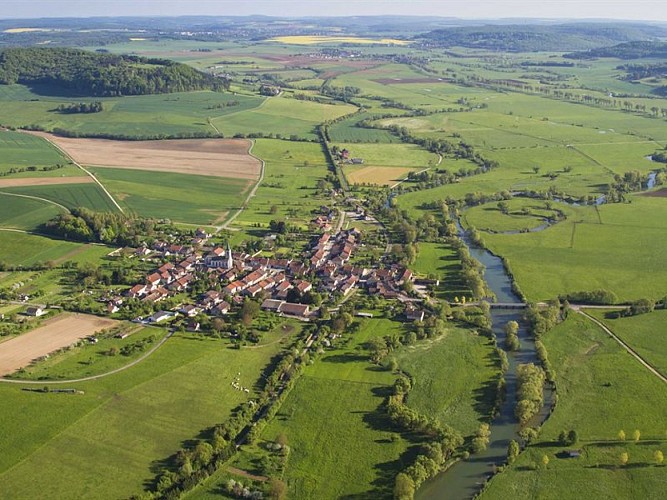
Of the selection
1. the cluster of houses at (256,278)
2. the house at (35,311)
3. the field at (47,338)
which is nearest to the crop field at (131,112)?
the cluster of houses at (256,278)

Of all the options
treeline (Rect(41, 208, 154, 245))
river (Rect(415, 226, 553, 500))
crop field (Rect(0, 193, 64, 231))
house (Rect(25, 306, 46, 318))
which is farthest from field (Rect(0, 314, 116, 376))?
river (Rect(415, 226, 553, 500))

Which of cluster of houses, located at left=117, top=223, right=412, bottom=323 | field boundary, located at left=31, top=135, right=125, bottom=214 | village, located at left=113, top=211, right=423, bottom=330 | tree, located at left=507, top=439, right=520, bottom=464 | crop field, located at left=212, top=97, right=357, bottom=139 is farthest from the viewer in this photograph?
crop field, located at left=212, top=97, right=357, bottom=139

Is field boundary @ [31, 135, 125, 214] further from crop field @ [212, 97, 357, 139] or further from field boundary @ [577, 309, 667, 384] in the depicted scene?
field boundary @ [577, 309, 667, 384]

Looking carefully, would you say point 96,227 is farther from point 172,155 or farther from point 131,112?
point 131,112


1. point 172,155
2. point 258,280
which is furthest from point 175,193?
point 258,280

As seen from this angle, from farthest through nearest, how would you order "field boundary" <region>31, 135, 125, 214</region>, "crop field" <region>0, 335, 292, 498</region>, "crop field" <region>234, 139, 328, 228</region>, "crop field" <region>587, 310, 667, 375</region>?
"field boundary" <region>31, 135, 125, 214</region> → "crop field" <region>234, 139, 328, 228</region> → "crop field" <region>587, 310, 667, 375</region> → "crop field" <region>0, 335, 292, 498</region>
